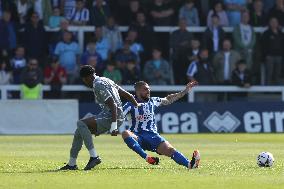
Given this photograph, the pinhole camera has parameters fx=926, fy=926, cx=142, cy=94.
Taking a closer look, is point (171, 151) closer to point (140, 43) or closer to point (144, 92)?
point (144, 92)

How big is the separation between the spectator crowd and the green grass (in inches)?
198

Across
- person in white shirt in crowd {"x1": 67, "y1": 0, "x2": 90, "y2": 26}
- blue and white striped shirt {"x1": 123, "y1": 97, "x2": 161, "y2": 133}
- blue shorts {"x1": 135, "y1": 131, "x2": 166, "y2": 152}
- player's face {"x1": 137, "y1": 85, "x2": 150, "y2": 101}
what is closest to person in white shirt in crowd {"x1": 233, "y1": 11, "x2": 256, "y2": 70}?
person in white shirt in crowd {"x1": 67, "y1": 0, "x2": 90, "y2": 26}

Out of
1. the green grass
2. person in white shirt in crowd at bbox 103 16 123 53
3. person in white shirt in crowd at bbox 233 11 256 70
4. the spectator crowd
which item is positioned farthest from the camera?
person in white shirt in crowd at bbox 233 11 256 70

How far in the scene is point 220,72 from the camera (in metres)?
30.1

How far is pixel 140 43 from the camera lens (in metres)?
29.7

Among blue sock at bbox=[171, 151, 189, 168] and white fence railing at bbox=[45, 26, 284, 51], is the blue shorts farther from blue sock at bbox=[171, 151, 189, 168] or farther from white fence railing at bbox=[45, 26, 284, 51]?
white fence railing at bbox=[45, 26, 284, 51]

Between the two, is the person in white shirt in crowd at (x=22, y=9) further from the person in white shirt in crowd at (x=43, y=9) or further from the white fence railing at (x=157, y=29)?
the white fence railing at (x=157, y=29)

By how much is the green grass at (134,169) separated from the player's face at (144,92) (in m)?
1.20

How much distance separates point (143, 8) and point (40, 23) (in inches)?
136

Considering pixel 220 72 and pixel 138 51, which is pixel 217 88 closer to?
pixel 220 72

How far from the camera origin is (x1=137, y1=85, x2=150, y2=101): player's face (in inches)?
631

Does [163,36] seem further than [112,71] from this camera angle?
Yes

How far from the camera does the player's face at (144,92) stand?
16.0 m

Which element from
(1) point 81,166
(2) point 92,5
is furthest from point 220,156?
(2) point 92,5
